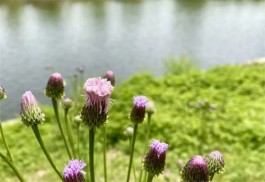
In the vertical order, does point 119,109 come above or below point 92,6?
above

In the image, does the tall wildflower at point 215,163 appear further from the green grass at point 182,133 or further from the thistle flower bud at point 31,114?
the green grass at point 182,133

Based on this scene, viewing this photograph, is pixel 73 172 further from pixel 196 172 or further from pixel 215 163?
pixel 215 163

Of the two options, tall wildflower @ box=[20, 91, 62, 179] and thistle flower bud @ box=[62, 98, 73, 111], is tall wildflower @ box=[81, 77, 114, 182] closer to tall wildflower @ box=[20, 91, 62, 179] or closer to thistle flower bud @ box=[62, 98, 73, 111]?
tall wildflower @ box=[20, 91, 62, 179]

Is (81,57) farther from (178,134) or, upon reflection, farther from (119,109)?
(178,134)

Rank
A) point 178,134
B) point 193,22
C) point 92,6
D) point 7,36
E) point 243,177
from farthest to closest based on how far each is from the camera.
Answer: point 92,6 < point 193,22 < point 7,36 < point 178,134 < point 243,177

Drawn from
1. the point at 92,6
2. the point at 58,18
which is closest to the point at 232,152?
the point at 58,18

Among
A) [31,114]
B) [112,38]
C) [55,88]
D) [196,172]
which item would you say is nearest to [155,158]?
[196,172]
